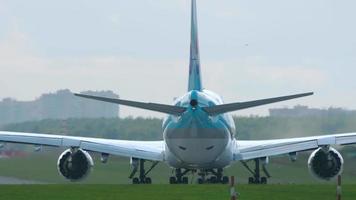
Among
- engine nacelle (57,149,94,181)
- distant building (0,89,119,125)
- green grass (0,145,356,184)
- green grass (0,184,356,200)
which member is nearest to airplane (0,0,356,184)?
engine nacelle (57,149,94,181)

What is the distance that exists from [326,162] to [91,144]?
398 inches

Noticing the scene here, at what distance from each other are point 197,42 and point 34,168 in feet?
52.5

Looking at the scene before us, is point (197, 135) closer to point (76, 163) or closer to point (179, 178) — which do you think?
point (179, 178)

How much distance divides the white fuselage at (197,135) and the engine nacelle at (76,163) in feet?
11.9

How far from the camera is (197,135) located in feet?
142

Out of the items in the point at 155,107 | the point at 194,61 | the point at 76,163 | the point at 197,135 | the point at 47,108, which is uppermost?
the point at 47,108

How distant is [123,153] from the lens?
4766cm

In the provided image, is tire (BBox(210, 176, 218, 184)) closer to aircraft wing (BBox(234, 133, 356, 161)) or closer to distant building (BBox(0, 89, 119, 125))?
aircraft wing (BBox(234, 133, 356, 161))

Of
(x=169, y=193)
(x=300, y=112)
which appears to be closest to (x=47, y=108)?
(x=300, y=112)

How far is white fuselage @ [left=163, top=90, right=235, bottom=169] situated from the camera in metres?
42.6

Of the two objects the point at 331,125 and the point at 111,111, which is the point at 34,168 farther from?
the point at 111,111

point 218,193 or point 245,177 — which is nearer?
point 218,193

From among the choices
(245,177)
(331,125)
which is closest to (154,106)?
(245,177)

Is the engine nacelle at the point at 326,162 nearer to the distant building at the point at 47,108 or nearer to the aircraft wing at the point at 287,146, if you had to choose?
the aircraft wing at the point at 287,146
